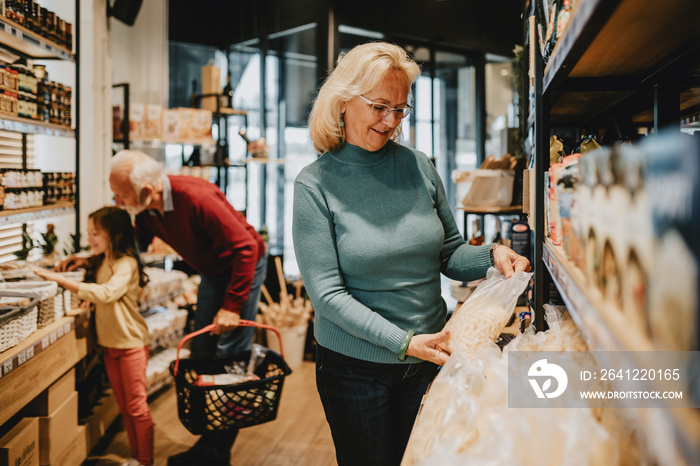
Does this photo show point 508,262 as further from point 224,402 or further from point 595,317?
point 224,402

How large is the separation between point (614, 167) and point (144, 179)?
2341 millimetres

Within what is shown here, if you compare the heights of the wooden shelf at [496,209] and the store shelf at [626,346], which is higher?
the wooden shelf at [496,209]

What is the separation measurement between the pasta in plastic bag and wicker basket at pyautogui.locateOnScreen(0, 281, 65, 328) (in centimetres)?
188

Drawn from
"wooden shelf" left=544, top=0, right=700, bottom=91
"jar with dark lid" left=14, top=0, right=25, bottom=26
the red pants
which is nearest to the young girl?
the red pants

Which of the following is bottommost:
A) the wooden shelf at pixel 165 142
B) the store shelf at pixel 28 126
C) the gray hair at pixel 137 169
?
the gray hair at pixel 137 169

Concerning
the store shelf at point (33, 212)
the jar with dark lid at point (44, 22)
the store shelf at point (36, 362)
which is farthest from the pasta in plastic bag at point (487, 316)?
the jar with dark lid at point (44, 22)

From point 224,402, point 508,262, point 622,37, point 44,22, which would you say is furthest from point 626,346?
point 44,22

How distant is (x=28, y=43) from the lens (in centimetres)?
282

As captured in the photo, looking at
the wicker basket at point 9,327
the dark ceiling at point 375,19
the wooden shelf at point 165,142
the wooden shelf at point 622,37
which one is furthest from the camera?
the dark ceiling at point 375,19

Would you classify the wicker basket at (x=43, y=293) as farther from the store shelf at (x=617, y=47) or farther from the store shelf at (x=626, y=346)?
the store shelf at (x=626, y=346)

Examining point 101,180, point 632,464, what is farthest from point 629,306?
point 101,180

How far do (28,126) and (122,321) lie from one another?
1.10m

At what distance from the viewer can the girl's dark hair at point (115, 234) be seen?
9.27 ft

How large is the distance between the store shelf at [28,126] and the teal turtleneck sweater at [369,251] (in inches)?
73.5
